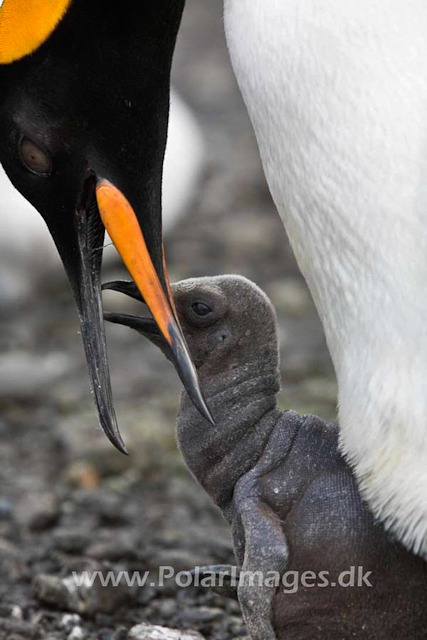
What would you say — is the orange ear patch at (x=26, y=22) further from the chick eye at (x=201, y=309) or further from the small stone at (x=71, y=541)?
the small stone at (x=71, y=541)

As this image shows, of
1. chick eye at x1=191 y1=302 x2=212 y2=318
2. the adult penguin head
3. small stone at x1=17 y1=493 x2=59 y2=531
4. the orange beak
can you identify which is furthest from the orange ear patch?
small stone at x1=17 y1=493 x2=59 y2=531

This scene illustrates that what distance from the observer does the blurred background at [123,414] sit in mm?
3680

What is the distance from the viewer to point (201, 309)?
3295 millimetres

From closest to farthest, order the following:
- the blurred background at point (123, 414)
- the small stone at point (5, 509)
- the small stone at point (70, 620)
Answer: the small stone at point (70, 620), the blurred background at point (123, 414), the small stone at point (5, 509)

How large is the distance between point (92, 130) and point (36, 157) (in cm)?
14

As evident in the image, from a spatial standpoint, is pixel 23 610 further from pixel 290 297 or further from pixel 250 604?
pixel 290 297

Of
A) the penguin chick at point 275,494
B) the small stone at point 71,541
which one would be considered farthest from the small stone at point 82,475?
the penguin chick at point 275,494

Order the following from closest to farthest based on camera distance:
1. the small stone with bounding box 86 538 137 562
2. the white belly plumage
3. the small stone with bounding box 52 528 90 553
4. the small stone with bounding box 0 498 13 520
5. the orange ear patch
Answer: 1. the white belly plumage
2. the orange ear patch
3. the small stone with bounding box 86 538 137 562
4. the small stone with bounding box 52 528 90 553
5. the small stone with bounding box 0 498 13 520

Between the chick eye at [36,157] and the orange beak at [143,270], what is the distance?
0.39 feet

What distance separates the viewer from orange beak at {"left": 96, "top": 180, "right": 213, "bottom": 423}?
9.52ft

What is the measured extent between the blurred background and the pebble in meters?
0.15

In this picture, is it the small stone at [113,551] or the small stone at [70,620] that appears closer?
the small stone at [70,620]

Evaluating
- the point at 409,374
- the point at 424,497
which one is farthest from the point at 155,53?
the point at 424,497

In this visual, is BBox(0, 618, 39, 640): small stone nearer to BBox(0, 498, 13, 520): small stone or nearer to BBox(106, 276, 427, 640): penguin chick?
BBox(106, 276, 427, 640): penguin chick
